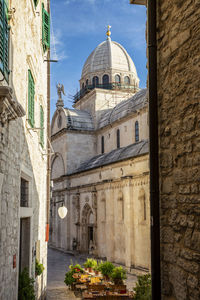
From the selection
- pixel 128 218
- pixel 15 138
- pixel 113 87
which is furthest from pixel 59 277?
pixel 113 87

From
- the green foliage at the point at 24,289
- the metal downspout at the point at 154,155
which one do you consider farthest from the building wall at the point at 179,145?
the green foliage at the point at 24,289

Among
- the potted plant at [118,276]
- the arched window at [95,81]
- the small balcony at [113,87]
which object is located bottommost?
the potted plant at [118,276]

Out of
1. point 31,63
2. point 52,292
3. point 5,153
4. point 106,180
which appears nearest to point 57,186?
point 106,180

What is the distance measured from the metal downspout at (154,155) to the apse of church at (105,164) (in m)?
14.9

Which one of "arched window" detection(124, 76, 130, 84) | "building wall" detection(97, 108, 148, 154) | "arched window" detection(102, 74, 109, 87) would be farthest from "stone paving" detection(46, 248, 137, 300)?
"arched window" detection(124, 76, 130, 84)

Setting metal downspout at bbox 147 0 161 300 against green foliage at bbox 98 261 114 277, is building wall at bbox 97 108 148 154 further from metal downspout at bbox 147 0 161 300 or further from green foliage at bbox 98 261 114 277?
metal downspout at bbox 147 0 161 300

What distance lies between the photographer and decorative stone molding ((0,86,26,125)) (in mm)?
4484

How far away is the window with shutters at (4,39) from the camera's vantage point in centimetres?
509

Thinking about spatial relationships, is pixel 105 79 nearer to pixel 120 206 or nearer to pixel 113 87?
pixel 113 87

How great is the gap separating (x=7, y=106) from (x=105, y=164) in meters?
20.0

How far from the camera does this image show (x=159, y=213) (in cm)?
461

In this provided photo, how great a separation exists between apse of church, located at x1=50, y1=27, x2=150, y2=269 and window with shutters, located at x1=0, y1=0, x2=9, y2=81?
15.0 metres

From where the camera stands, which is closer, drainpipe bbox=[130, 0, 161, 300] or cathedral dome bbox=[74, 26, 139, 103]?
drainpipe bbox=[130, 0, 161, 300]

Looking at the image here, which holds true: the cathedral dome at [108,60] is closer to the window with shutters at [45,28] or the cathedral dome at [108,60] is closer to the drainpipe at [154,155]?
the window with shutters at [45,28]
